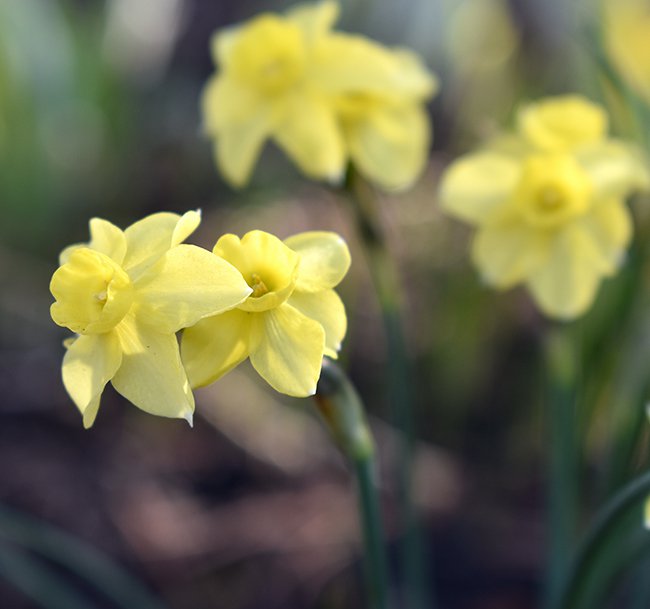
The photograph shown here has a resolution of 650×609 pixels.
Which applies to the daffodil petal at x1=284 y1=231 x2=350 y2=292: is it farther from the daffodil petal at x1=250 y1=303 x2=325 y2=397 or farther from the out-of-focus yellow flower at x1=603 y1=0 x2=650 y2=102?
the out-of-focus yellow flower at x1=603 y1=0 x2=650 y2=102

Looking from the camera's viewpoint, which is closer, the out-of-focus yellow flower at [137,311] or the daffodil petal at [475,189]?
the out-of-focus yellow flower at [137,311]

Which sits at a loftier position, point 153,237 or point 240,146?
point 153,237

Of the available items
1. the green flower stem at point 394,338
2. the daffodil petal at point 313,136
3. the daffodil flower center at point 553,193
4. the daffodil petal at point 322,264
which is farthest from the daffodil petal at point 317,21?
the daffodil petal at point 322,264

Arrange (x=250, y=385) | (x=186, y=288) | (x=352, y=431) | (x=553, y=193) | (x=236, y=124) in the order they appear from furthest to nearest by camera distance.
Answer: (x=250, y=385), (x=236, y=124), (x=553, y=193), (x=352, y=431), (x=186, y=288)

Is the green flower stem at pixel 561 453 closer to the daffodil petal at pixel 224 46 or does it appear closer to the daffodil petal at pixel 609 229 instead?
the daffodil petal at pixel 609 229

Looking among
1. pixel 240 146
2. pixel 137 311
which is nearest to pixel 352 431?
pixel 137 311

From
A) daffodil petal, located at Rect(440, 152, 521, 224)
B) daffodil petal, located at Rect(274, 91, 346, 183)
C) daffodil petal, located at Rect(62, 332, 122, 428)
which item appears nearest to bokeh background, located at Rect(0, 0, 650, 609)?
daffodil petal, located at Rect(440, 152, 521, 224)

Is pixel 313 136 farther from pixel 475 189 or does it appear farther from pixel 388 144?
pixel 475 189
